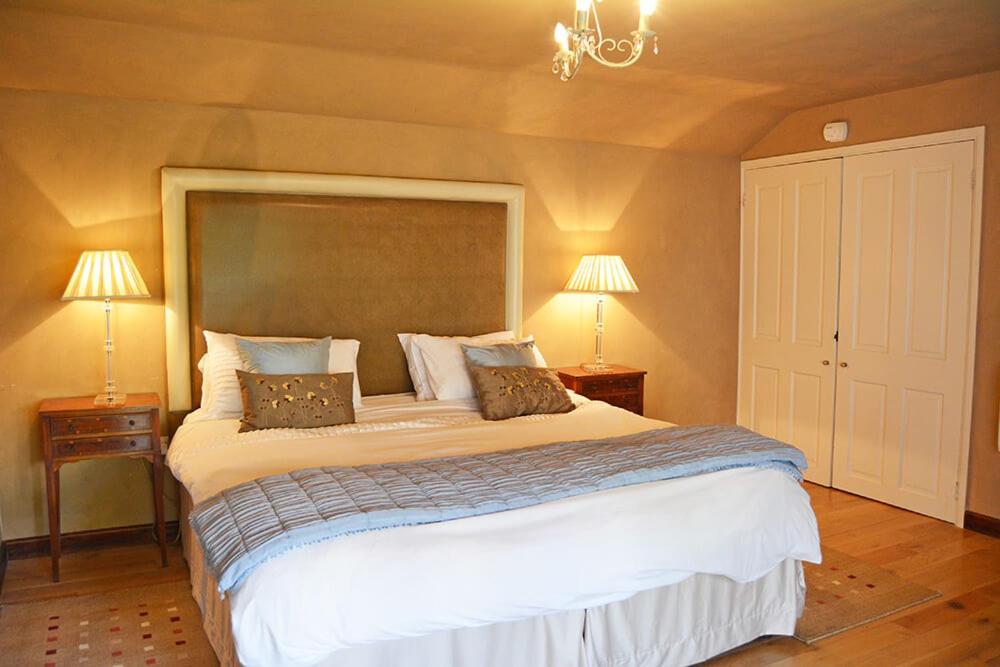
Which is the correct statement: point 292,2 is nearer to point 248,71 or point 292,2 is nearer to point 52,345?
point 248,71

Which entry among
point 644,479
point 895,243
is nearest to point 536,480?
point 644,479

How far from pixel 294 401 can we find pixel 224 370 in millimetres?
463

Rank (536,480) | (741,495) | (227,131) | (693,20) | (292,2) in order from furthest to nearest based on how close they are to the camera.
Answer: (227,131), (693,20), (292,2), (741,495), (536,480)

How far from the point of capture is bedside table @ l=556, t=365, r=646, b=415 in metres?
4.75

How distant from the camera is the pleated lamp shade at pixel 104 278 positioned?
3547 mm

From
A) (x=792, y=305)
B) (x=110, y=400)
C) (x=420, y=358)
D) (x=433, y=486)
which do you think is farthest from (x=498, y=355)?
(x=792, y=305)

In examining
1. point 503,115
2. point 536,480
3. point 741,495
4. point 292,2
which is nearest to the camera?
point 536,480

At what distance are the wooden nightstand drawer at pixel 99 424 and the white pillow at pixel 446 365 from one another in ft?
4.48

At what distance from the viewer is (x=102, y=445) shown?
3.56 meters

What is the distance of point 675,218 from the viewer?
544 centimetres

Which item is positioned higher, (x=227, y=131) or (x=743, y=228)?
(x=227, y=131)

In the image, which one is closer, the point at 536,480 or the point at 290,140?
the point at 536,480

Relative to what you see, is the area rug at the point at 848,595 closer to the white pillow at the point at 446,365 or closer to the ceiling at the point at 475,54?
the white pillow at the point at 446,365

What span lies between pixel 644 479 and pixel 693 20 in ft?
6.14
